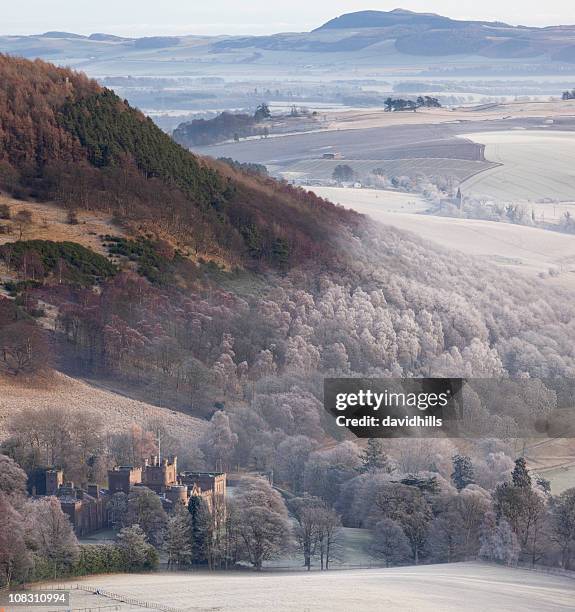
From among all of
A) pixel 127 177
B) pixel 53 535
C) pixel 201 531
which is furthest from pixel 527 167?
pixel 53 535

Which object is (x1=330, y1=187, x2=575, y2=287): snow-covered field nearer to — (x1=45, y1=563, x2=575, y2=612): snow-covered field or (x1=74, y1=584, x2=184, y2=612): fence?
(x1=45, y1=563, x2=575, y2=612): snow-covered field

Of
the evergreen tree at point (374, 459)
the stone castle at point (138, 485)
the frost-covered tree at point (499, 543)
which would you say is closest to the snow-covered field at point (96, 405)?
the stone castle at point (138, 485)

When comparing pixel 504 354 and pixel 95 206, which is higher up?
pixel 95 206

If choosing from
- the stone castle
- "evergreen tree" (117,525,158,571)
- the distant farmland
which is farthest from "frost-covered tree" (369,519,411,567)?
the distant farmland

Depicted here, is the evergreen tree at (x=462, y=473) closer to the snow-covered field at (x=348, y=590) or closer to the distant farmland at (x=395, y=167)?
the snow-covered field at (x=348, y=590)

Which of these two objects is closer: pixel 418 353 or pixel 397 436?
pixel 397 436

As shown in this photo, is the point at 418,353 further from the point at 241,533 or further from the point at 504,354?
the point at 241,533

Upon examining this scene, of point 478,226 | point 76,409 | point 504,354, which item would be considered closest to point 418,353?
point 504,354
